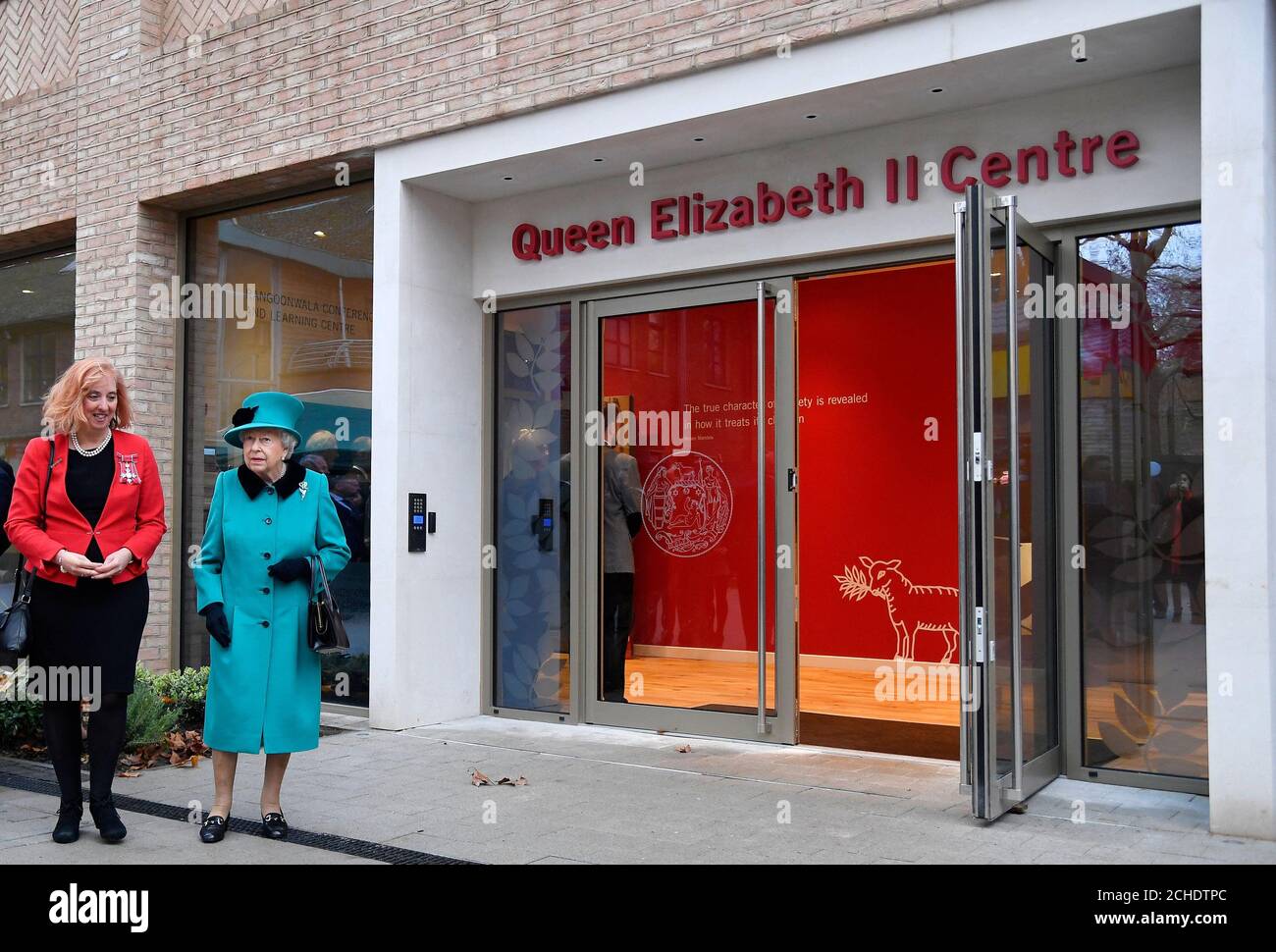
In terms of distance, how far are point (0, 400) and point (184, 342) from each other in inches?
112

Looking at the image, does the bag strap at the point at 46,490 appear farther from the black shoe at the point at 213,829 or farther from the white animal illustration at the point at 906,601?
the white animal illustration at the point at 906,601

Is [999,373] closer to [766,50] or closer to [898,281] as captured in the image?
[766,50]

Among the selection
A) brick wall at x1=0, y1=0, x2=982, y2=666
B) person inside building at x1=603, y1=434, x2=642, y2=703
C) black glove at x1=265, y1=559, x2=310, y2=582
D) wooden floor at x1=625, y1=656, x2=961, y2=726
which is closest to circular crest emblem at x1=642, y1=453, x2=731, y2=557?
person inside building at x1=603, y1=434, x2=642, y2=703

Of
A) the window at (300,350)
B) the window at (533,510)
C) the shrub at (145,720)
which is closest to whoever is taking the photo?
the shrub at (145,720)

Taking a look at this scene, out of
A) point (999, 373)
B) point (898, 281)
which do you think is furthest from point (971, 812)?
point (898, 281)

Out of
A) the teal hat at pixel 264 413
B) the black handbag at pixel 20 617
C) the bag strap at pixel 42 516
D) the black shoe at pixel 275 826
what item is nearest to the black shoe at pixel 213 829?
the black shoe at pixel 275 826

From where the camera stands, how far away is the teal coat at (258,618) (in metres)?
4.94

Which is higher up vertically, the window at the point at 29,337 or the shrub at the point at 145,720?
the window at the point at 29,337

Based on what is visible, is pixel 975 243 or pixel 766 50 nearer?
pixel 975 243

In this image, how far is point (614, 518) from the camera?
26.5ft

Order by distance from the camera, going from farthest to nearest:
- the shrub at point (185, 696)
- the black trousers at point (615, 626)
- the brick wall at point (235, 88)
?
the black trousers at point (615, 626)
the shrub at point (185, 696)
the brick wall at point (235, 88)

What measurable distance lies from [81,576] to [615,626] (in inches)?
151

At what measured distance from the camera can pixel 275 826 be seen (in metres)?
5.02

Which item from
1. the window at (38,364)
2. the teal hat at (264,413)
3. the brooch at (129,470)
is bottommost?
the brooch at (129,470)
